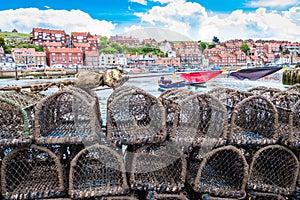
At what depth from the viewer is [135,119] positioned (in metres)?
2.37

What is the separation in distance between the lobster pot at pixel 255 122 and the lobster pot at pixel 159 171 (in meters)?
0.44

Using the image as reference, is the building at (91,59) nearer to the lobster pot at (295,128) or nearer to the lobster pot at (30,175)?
the lobster pot at (30,175)

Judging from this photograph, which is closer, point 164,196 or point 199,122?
point 164,196

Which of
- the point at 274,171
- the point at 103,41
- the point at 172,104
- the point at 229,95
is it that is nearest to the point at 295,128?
the point at 274,171

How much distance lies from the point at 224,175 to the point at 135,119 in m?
→ 0.87

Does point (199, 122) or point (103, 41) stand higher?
point (103, 41)

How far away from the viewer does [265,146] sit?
1.98 meters

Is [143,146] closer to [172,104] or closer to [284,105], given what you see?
[172,104]

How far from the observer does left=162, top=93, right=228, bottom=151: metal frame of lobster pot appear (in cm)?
188

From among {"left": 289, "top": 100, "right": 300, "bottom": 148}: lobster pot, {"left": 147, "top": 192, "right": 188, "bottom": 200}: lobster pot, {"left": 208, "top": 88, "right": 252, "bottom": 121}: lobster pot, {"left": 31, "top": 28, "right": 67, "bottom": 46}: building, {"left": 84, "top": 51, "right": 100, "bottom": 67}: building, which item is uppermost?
{"left": 31, "top": 28, "right": 67, "bottom": 46}: building

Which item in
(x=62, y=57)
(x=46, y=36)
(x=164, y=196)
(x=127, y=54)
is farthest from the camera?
(x=46, y=36)

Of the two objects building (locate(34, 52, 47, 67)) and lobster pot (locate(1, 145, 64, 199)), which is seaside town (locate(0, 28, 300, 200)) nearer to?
lobster pot (locate(1, 145, 64, 199))

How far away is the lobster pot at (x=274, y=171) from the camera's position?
1.98 meters

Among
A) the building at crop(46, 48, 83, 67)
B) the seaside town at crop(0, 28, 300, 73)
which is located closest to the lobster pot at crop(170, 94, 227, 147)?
the seaside town at crop(0, 28, 300, 73)
